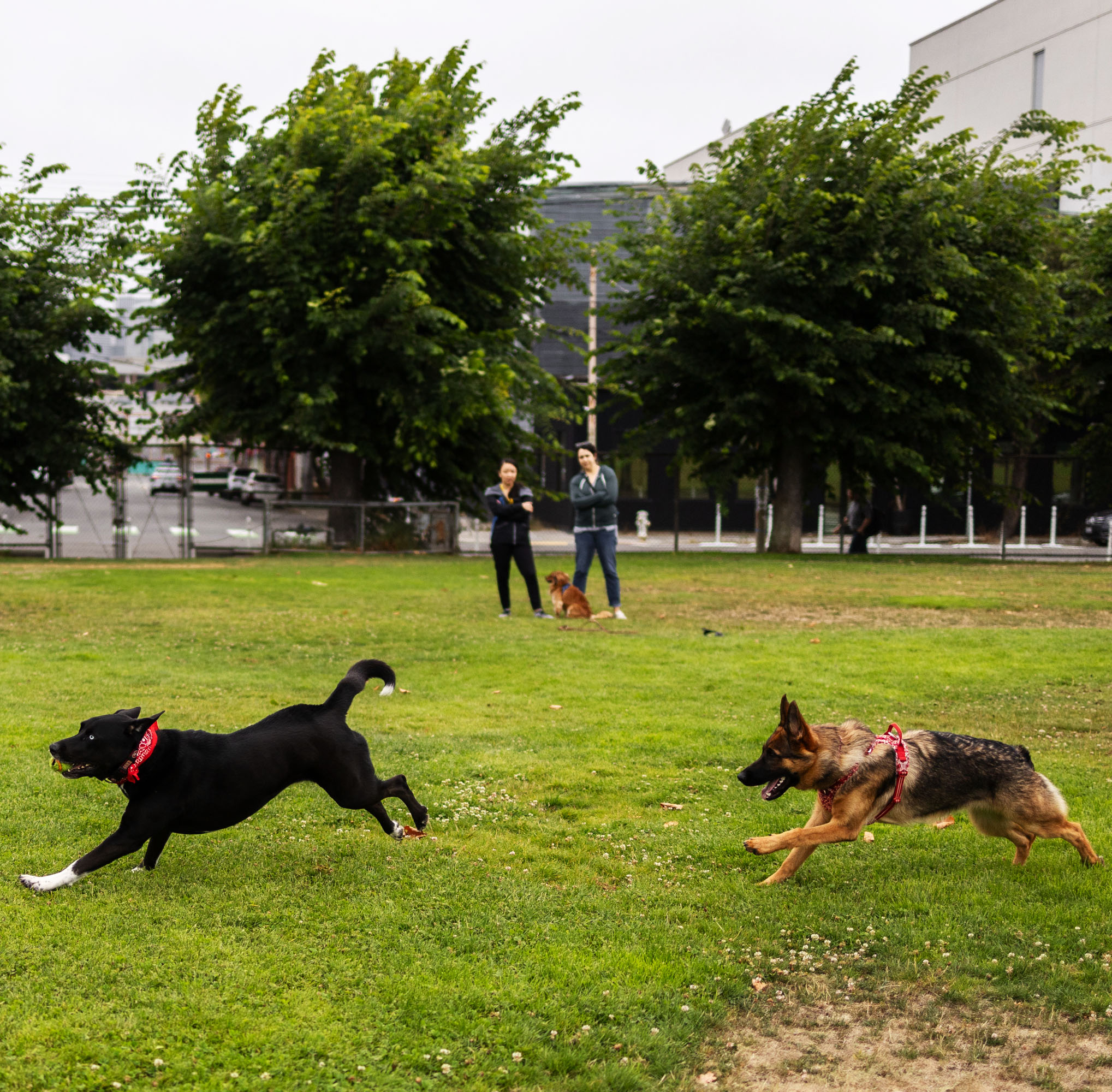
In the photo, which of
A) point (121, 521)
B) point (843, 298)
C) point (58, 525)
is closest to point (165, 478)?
point (121, 521)

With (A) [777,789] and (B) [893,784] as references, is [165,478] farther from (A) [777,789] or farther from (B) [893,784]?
(B) [893,784]

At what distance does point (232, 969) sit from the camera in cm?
393

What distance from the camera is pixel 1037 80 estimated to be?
46219 mm

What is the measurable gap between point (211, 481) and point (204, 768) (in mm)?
23589

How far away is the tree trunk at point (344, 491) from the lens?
1039 inches

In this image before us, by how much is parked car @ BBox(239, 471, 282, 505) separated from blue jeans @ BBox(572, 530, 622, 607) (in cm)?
1418

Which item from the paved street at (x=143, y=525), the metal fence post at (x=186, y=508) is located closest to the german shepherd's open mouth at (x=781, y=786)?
the paved street at (x=143, y=525)

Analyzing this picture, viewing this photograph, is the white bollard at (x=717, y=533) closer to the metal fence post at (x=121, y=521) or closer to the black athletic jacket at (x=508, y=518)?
the metal fence post at (x=121, y=521)

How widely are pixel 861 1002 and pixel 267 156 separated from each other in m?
25.6

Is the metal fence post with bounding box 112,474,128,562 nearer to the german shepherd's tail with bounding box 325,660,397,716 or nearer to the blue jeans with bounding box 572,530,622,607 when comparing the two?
the blue jeans with bounding box 572,530,622,607

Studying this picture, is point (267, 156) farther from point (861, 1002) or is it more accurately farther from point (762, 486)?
point (861, 1002)

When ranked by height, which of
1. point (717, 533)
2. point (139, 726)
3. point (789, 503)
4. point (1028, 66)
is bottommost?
point (139, 726)

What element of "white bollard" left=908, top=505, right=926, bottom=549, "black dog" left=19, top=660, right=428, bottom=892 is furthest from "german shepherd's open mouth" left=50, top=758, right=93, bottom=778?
"white bollard" left=908, top=505, right=926, bottom=549

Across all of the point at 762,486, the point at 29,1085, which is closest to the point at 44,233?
the point at 762,486
